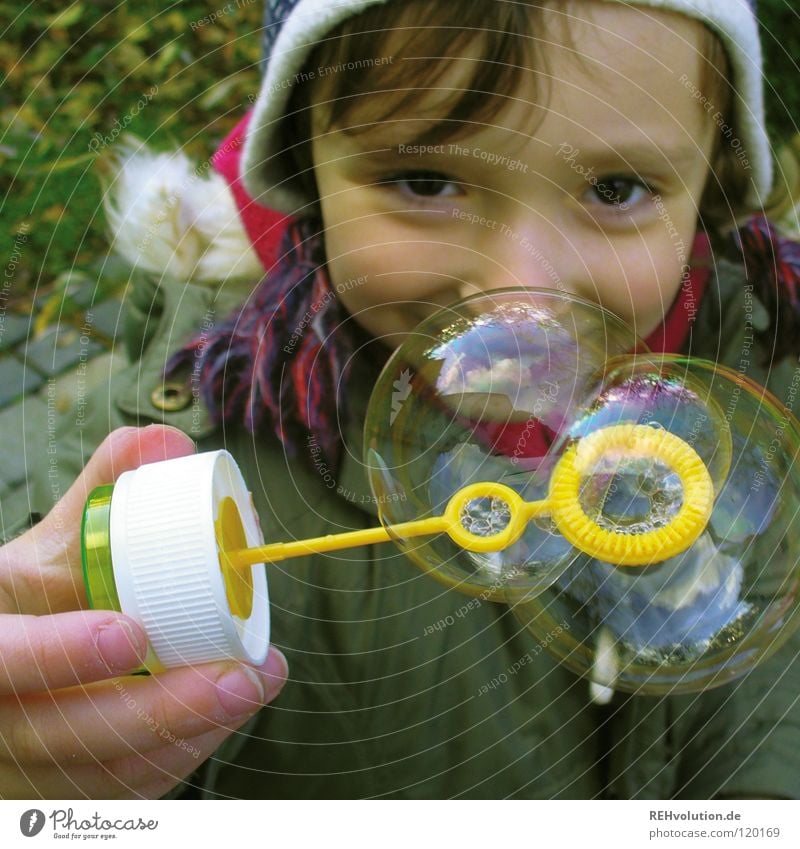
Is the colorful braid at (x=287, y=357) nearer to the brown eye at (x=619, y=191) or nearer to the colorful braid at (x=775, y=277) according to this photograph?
the brown eye at (x=619, y=191)

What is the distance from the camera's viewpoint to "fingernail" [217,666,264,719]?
409 millimetres

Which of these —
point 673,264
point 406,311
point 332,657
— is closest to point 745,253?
point 673,264

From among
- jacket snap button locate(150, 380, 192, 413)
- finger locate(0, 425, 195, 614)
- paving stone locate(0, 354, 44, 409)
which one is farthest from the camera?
paving stone locate(0, 354, 44, 409)

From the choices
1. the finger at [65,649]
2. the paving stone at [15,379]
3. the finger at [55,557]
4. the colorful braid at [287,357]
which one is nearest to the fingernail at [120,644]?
the finger at [65,649]

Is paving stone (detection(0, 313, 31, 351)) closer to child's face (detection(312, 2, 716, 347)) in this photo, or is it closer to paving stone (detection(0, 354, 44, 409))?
paving stone (detection(0, 354, 44, 409))

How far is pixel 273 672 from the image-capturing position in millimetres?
499

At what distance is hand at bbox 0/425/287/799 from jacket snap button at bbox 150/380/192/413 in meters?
0.06

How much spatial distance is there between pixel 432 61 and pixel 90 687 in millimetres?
356

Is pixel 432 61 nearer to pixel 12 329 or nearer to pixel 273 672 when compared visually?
pixel 273 672

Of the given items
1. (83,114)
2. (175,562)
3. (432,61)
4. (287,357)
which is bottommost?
(175,562)

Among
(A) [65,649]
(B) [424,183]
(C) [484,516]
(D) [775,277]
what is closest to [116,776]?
(A) [65,649]

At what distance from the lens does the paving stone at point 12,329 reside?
773 millimetres

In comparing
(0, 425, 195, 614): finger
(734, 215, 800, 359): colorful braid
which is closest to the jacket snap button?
(0, 425, 195, 614): finger

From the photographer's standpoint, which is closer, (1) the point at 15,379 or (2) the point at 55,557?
(2) the point at 55,557
